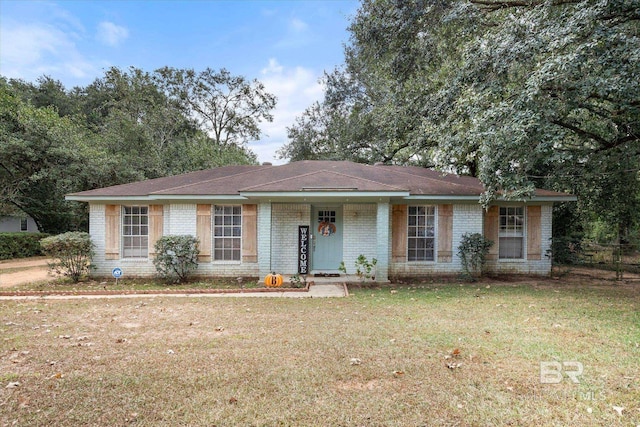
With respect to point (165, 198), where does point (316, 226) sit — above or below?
below

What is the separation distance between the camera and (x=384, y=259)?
9.77 meters

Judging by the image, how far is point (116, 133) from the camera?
1953 centimetres

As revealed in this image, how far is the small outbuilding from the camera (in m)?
10.6

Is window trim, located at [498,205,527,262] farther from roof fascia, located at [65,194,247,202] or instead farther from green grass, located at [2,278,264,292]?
roof fascia, located at [65,194,247,202]

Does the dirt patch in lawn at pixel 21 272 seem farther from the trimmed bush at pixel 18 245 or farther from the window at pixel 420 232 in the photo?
the window at pixel 420 232

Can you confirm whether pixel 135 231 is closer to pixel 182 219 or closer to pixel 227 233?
pixel 182 219

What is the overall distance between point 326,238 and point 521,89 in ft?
A: 22.0

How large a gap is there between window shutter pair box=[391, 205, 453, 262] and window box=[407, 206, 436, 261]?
0.19 metres

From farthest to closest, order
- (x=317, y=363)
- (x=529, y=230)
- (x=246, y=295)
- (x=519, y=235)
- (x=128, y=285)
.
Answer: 1. (x=519, y=235)
2. (x=529, y=230)
3. (x=128, y=285)
4. (x=246, y=295)
5. (x=317, y=363)

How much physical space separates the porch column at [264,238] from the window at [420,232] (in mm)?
4568

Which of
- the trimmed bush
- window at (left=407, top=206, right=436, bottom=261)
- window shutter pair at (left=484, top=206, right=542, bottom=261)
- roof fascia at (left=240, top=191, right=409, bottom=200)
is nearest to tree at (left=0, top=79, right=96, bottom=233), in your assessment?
the trimmed bush

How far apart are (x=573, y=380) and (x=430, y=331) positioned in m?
1.94

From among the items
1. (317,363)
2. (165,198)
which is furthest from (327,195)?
(317,363)

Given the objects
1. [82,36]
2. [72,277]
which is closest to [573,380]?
[72,277]
